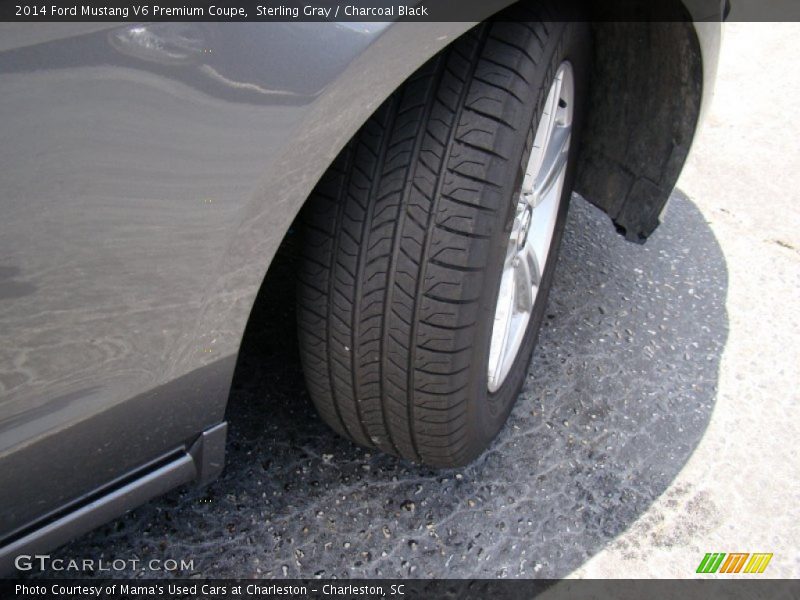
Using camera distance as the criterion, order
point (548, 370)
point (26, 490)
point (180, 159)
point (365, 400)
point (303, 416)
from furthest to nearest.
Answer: point (548, 370) → point (303, 416) → point (365, 400) → point (26, 490) → point (180, 159)

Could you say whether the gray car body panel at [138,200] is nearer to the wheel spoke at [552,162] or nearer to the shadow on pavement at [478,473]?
the shadow on pavement at [478,473]

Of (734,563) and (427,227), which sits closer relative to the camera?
(427,227)

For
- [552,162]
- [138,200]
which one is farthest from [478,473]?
[138,200]

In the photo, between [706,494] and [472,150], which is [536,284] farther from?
[472,150]

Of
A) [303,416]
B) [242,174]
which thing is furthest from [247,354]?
[242,174]

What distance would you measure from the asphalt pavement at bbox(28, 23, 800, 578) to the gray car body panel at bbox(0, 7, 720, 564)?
514 mm

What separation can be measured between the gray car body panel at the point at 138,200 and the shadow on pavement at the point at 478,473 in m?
0.49

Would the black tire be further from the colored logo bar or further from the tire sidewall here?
the colored logo bar

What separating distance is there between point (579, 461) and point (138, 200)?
3.98ft

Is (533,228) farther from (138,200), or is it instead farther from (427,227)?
(138,200)

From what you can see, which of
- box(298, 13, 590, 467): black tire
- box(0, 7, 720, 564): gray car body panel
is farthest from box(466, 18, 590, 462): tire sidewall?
box(0, 7, 720, 564): gray car body panel

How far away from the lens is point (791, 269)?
2.46 metres

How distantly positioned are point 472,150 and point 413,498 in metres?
0.77

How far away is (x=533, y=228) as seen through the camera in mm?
1958
